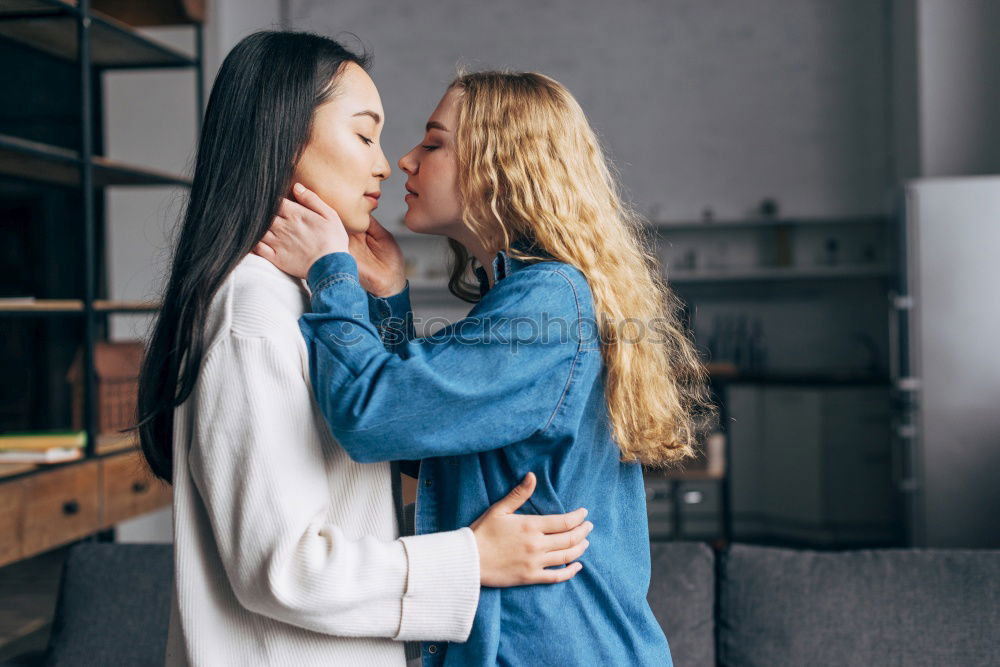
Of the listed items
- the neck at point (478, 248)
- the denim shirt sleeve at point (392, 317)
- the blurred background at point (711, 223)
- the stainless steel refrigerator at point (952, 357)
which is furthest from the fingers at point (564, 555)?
the stainless steel refrigerator at point (952, 357)

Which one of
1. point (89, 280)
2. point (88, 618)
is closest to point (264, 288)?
point (88, 618)

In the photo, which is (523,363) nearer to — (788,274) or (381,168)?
(381,168)

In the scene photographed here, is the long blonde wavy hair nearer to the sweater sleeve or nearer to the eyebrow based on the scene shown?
the eyebrow

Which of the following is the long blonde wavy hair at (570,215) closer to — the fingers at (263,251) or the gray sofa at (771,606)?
the fingers at (263,251)

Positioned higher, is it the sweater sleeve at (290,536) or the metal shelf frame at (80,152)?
the metal shelf frame at (80,152)

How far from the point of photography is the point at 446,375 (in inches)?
38.6

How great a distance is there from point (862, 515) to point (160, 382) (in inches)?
206

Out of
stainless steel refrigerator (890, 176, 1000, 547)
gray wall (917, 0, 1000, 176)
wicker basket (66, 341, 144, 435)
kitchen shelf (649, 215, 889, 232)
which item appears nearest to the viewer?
wicker basket (66, 341, 144, 435)

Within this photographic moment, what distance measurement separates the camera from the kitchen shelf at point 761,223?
20.3 ft

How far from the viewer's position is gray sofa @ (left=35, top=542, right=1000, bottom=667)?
5.09 ft

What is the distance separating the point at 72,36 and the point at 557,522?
2608 mm

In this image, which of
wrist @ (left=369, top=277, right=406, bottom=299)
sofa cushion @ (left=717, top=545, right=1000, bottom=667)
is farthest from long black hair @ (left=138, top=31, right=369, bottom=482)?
sofa cushion @ (left=717, top=545, right=1000, bottom=667)

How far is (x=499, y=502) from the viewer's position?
105 cm

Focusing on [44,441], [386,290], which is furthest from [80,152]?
[386,290]
